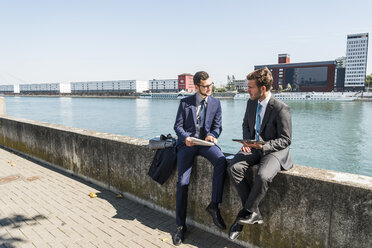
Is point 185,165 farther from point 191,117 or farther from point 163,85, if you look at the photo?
point 163,85

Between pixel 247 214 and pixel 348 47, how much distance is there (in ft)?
489

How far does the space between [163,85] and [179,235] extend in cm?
18067

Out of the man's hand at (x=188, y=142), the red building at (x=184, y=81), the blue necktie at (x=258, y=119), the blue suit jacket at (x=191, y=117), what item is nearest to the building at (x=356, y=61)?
the red building at (x=184, y=81)

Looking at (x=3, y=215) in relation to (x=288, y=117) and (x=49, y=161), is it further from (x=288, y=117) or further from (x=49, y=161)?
(x=288, y=117)

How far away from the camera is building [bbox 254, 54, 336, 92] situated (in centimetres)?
12100

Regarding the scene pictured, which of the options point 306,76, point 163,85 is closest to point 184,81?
point 163,85

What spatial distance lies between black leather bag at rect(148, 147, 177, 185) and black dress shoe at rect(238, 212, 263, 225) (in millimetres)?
1235

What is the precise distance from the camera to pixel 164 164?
11.8ft

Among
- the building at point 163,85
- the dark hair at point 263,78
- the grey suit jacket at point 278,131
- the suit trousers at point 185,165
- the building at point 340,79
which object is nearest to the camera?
the grey suit jacket at point 278,131

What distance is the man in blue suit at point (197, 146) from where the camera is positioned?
10.1ft

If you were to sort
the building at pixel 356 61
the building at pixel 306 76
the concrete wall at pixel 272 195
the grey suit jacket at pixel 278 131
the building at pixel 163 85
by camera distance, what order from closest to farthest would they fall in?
1. the concrete wall at pixel 272 195
2. the grey suit jacket at pixel 278 131
3. the building at pixel 306 76
4. the building at pixel 356 61
5. the building at pixel 163 85

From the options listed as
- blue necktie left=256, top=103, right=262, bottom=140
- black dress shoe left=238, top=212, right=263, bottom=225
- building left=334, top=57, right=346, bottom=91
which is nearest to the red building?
building left=334, top=57, right=346, bottom=91

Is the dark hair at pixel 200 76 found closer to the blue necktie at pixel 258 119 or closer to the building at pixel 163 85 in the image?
the blue necktie at pixel 258 119

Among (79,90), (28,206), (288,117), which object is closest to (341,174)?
(288,117)
